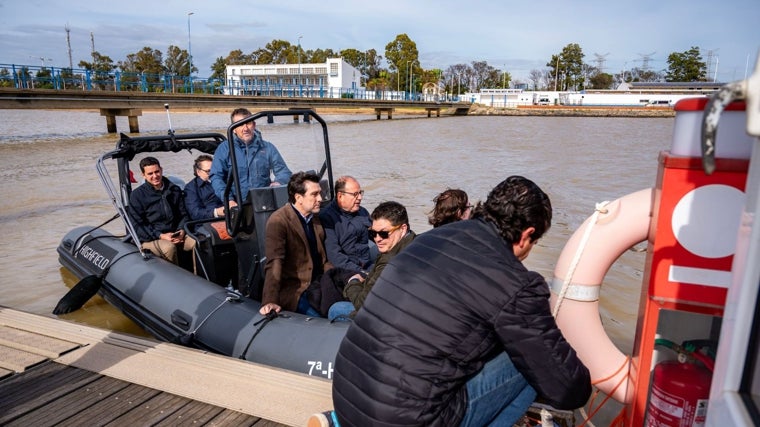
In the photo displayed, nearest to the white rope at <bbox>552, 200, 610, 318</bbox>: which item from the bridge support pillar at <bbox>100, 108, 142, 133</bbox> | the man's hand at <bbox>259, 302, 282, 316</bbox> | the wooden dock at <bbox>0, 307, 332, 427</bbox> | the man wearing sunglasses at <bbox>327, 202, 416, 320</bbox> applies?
the man wearing sunglasses at <bbox>327, 202, 416, 320</bbox>

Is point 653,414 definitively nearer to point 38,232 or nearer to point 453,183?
point 38,232

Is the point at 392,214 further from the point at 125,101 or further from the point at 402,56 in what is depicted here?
the point at 402,56

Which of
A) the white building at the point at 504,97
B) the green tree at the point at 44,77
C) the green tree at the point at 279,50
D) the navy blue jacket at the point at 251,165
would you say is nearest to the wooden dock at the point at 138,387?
the navy blue jacket at the point at 251,165

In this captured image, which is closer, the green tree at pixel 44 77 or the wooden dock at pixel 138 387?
the wooden dock at pixel 138 387

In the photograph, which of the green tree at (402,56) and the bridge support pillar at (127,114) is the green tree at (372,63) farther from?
the bridge support pillar at (127,114)

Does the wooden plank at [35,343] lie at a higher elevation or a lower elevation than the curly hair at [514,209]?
lower

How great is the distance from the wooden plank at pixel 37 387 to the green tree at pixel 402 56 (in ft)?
245

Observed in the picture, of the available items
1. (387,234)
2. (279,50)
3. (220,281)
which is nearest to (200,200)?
(220,281)

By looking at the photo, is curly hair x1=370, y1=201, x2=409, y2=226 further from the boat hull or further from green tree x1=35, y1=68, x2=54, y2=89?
green tree x1=35, y1=68, x2=54, y2=89

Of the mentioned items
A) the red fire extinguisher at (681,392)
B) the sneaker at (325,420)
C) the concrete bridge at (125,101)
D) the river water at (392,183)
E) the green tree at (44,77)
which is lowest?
the river water at (392,183)

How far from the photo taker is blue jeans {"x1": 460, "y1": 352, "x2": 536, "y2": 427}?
1770 millimetres

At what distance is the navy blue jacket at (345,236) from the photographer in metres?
3.86

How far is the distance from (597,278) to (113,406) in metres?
2.22

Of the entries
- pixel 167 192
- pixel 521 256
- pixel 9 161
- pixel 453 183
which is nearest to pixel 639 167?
pixel 453 183
